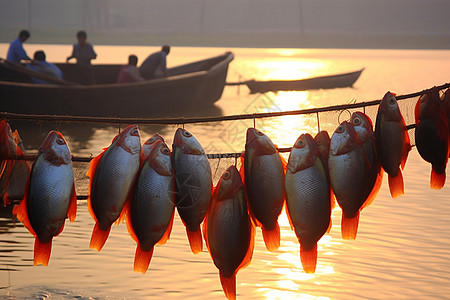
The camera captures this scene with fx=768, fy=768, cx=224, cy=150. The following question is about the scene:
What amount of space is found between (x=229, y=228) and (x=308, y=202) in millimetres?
541

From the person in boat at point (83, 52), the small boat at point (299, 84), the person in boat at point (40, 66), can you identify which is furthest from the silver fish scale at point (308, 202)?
the small boat at point (299, 84)

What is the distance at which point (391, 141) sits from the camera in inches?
206

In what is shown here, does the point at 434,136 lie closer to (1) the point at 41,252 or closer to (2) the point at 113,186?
(2) the point at 113,186

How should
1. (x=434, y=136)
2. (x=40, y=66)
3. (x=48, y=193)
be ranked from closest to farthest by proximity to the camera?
1. (x=48, y=193)
2. (x=434, y=136)
3. (x=40, y=66)

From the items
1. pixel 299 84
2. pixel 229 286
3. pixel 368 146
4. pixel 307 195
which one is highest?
pixel 368 146

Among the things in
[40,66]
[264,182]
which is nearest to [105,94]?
[40,66]

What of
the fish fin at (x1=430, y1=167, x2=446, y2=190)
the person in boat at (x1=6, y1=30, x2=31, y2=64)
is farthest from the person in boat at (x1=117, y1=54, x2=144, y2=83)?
the fish fin at (x1=430, y1=167, x2=446, y2=190)

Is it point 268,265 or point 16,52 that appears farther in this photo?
point 16,52

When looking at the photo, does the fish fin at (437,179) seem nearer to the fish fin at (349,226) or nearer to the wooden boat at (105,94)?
the fish fin at (349,226)

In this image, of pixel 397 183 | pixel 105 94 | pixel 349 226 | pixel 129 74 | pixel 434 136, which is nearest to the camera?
pixel 349 226

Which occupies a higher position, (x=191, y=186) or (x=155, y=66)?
(x=191, y=186)

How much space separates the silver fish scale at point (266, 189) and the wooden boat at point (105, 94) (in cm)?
1667

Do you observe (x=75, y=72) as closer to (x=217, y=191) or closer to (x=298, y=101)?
(x=298, y=101)

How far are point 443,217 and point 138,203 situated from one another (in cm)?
993
